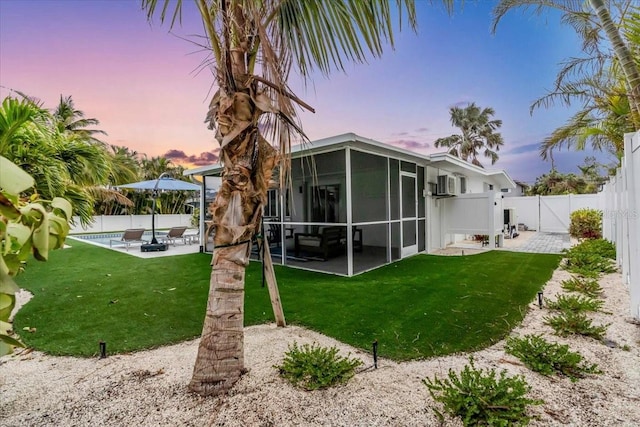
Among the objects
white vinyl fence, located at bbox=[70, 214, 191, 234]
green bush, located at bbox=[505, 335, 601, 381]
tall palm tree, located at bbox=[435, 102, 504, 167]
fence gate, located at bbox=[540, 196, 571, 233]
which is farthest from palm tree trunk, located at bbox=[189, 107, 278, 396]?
tall palm tree, located at bbox=[435, 102, 504, 167]

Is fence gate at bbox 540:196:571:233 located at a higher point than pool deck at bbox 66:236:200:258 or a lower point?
higher

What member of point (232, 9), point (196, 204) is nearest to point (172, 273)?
point (232, 9)

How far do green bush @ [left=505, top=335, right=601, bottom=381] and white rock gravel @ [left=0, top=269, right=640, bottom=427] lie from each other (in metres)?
0.07

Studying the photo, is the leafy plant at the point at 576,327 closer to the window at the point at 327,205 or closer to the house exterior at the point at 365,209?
the house exterior at the point at 365,209

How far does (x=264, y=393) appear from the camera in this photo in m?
2.45

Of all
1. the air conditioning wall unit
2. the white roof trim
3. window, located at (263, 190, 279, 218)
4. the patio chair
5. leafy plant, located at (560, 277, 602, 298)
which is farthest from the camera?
the patio chair

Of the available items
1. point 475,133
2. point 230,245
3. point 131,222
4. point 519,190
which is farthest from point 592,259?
point 131,222

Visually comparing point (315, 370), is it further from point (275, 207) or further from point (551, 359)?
point (275, 207)

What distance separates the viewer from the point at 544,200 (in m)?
16.5

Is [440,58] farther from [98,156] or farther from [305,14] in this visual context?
[98,156]

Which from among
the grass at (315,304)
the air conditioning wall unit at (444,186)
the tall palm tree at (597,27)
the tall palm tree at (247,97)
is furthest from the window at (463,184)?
the tall palm tree at (247,97)

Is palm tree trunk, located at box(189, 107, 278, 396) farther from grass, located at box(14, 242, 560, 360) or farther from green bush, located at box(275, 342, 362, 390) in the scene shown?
grass, located at box(14, 242, 560, 360)

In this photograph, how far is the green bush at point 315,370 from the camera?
254 centimetres

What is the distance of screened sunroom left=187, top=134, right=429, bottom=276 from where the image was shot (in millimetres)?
7125
